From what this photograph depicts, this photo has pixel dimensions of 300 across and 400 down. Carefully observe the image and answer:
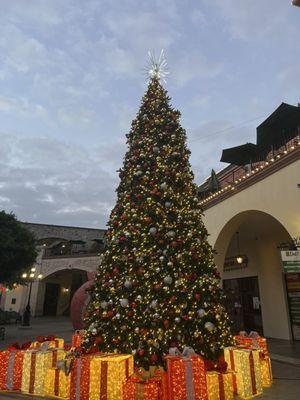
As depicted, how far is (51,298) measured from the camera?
1401 inches

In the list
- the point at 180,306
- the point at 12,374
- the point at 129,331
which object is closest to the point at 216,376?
the point at 180,306

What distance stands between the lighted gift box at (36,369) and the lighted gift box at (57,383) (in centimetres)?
9

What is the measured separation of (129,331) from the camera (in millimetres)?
5836

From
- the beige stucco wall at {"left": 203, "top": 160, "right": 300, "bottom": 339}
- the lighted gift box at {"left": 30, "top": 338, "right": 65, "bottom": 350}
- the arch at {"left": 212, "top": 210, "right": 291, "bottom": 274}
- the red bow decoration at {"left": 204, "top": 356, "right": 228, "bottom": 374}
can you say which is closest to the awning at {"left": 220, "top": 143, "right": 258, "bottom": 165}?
the beige stucco wall at {"left": 203, "top": 160, "right": 300, "bottom": 339}

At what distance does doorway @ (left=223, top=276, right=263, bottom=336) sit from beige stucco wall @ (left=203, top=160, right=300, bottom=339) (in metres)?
0.39

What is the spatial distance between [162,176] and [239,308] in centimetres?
1075

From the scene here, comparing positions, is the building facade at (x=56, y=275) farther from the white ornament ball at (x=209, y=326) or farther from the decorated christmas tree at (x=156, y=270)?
the white ornament ball at (x=209, y=326)

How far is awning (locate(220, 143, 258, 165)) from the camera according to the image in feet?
38.4

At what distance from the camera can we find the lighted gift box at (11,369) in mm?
5965

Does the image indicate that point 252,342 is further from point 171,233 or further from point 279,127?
point 279,127

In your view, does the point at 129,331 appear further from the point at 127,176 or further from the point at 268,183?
the point at 268,183

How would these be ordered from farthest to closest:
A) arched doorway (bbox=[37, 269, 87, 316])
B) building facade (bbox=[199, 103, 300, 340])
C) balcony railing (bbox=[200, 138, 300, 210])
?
1. arched doorway (bbox=[37, 269, 87, 316])
2. building facade (bbox=[199, 103, 300, 340])
3. balcony railing (bbox=[200, 138, 300, 210])

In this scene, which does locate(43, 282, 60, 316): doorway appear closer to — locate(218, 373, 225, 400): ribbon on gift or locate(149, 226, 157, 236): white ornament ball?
locate(149, 226, 157, 236): white ornament ball

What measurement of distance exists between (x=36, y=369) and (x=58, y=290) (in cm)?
3222
